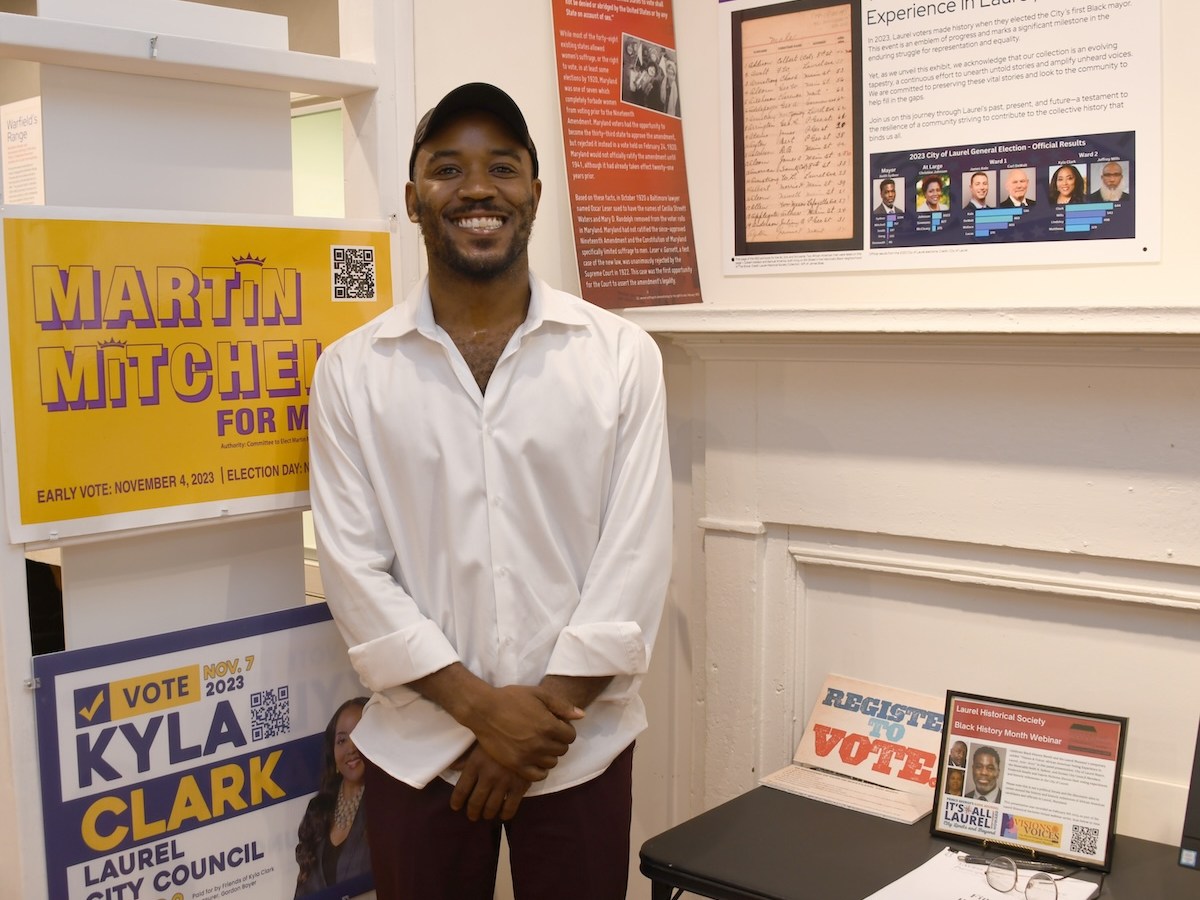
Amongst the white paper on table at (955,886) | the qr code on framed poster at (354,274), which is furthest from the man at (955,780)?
the qr code on framed poster at (354,274)

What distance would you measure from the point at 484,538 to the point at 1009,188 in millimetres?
1113

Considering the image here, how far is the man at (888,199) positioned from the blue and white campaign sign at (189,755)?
4.24 feet

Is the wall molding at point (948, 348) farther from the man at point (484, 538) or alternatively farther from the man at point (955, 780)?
the man at point (955, 780)

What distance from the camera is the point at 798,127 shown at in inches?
89.9

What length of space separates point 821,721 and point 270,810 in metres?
1.07

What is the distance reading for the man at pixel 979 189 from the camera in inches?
82.3

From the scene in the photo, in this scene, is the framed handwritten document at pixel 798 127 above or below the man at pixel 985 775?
above

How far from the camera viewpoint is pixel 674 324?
2.31 metres

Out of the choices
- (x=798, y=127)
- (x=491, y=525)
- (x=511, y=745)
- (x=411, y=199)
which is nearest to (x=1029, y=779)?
(x=511, y=745)

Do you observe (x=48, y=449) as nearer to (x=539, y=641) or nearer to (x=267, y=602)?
(x=267, y=602)

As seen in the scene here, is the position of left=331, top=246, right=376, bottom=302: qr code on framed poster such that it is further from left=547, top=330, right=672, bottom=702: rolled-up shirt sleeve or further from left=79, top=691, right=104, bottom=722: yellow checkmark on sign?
left=79, top=691, right=104, bottom=722: yellow checkmark on sign

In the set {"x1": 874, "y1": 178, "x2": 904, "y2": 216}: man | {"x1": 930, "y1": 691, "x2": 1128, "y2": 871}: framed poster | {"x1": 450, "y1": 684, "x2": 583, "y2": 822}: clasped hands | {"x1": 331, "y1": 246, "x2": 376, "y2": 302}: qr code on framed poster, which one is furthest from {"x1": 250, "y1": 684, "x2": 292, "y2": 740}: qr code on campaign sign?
{"x1": 874, "y1": 178, "x2": 904, "y2": 216}: man

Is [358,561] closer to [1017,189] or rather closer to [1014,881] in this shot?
[1014,881]

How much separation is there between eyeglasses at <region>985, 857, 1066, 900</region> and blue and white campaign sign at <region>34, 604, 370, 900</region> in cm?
118
